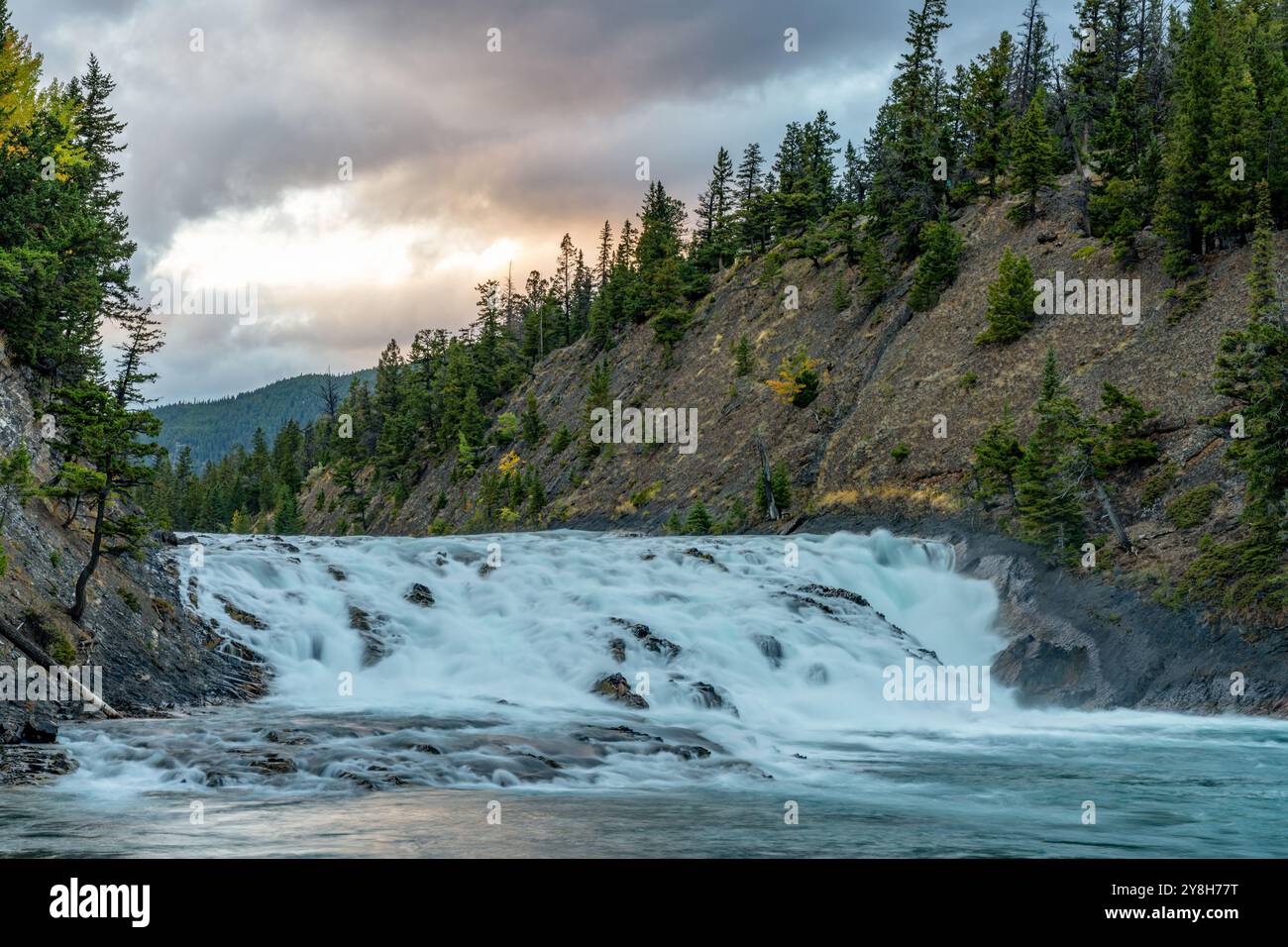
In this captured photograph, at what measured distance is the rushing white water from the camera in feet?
40.0

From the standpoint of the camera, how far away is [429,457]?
96.1 m

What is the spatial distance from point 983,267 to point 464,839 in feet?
166

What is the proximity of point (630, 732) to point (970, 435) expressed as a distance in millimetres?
28471

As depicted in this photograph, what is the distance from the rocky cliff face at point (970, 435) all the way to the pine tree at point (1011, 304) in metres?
0.68

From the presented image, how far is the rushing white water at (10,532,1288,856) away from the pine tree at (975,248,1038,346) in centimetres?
1427

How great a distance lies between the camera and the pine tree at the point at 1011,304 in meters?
45.7

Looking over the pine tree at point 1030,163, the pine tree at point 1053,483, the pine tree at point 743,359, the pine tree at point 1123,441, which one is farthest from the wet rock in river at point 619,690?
the pine tree at point 1030,163

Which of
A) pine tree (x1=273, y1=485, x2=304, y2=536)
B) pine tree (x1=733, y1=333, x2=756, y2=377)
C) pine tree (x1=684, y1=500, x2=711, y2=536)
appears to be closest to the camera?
pine tree (x1=684, y1=500, x2=711, y2=536)

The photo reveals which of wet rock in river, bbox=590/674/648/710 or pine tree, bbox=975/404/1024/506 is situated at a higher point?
pine tree, bbox=975/404/1024/506

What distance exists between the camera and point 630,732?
19156 millimetres

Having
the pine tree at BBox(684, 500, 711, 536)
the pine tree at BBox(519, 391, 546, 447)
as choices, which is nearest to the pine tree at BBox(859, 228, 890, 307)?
the pine tree at BBox(684, 500, 711, 536)

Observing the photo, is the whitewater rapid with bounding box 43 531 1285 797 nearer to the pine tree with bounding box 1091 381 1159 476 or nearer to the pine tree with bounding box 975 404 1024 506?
the pine tree with bounding box 975 404 1024 506
